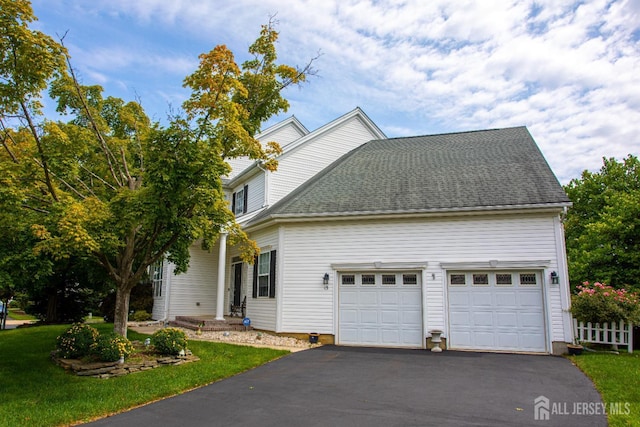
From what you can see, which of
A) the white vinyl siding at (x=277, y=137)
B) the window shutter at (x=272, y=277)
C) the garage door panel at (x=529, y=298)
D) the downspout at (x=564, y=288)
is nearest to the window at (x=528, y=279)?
the garage door panel at (x=529, y=298)

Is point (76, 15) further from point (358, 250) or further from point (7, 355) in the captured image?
point (358, 250)

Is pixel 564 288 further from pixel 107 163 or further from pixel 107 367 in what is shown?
pixel 107 163

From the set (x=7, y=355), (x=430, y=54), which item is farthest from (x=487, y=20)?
(x=7, y=355)

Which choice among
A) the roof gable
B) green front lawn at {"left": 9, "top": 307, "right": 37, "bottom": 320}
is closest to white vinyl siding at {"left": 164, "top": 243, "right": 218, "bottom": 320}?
the roof gable

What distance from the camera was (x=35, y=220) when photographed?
8.43m

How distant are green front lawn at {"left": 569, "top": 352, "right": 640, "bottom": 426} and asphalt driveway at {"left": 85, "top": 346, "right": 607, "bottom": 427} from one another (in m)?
0.19

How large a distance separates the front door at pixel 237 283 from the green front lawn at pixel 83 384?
6707 mm

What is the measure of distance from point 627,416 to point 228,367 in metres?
6.81

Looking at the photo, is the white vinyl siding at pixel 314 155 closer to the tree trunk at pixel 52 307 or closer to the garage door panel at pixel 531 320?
the garage door panel at pixel 531 320

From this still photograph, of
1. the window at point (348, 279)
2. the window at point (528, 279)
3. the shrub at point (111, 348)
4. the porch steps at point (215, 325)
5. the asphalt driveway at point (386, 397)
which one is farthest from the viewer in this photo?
the porch steps at point (215, 325)

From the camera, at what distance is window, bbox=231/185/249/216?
1883cm

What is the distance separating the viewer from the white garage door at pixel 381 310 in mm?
12320

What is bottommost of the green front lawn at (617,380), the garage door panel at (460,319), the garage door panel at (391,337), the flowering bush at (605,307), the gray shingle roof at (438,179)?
the green front lawn at (617,380)

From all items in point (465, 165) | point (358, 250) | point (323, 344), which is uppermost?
point (465, 165)
